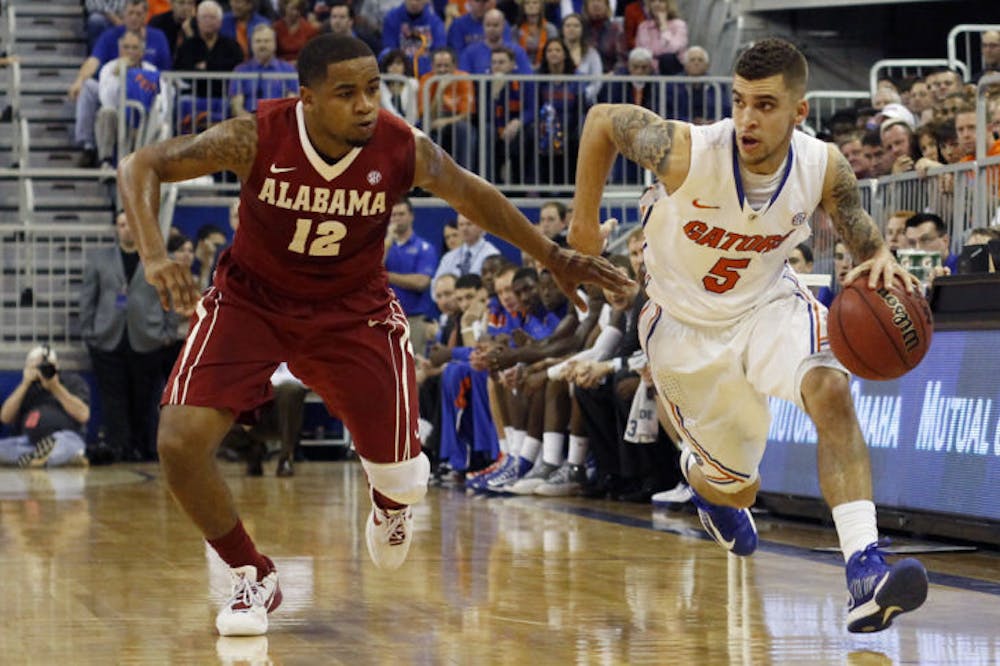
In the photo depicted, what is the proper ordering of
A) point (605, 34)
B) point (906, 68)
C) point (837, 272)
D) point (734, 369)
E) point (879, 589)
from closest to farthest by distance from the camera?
1. point (879, 589)
2. point (734, 369)
3. point (837, 272)
4. point (906, 68)
5. point (605, 34)

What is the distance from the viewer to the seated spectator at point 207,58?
17.7 meters

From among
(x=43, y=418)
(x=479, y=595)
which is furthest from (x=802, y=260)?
(x=43, y=418)

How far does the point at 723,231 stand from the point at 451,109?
38.4 feet

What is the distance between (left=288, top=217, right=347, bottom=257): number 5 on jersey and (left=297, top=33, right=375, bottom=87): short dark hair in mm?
476

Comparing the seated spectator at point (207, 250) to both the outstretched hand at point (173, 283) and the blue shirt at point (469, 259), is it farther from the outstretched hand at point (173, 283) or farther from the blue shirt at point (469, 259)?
the outstretched hand at point (173, 283)

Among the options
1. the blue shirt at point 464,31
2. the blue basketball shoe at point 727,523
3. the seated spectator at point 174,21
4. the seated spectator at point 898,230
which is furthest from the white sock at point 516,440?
the seated spectator at point 174,21

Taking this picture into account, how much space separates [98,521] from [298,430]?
4.98 metres

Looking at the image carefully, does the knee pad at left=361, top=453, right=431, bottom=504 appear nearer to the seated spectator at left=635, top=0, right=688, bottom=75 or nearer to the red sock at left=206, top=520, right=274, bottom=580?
the red sock at left=206, top=520, right=274, bottom=580

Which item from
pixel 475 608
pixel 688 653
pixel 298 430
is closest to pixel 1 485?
pixel 298 430

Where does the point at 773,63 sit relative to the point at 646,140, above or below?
above

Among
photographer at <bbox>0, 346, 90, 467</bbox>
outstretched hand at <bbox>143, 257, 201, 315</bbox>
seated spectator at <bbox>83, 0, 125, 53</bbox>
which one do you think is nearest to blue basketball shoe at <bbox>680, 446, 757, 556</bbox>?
outstretched hand at <bbox>143, 257, 201, 315</bbox>

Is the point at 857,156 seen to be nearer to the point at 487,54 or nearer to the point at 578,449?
the point at 578,449

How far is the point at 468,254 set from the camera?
1541 centimetres

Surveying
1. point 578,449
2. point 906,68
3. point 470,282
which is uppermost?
point 906,68
